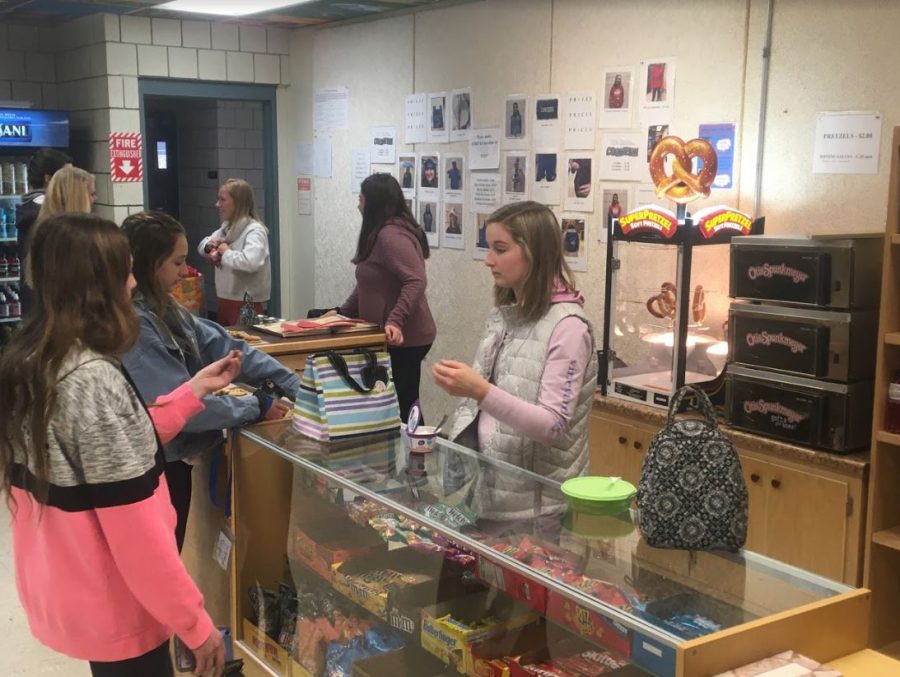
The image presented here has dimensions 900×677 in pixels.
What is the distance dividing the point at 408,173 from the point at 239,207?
1.08m

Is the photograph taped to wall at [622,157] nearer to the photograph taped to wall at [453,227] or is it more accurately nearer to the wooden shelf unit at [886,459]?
the photograph taped to wall at [453,227]

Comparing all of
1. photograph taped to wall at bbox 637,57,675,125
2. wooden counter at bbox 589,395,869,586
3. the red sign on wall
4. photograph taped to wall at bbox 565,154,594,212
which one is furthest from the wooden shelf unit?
the red sign on wall

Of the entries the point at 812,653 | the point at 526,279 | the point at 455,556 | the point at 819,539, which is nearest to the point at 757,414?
the point at 819,539

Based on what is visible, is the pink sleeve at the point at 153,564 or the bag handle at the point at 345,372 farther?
the bag handle at the point at 345,372

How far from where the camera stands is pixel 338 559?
2.66 metres

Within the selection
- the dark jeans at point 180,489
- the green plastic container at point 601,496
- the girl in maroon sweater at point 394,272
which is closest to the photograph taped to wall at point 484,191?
the girl in maroon sweater at point 394,272

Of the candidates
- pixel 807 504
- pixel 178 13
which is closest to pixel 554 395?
pixel 807 504

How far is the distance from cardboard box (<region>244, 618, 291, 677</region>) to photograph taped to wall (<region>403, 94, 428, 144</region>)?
3.72 metres

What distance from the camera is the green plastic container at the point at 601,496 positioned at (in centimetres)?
202

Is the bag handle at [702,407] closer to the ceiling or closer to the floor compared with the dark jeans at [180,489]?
closer to the ceiling

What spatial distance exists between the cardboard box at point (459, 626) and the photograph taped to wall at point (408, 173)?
4.03 m

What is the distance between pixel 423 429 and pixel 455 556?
1.08 feet

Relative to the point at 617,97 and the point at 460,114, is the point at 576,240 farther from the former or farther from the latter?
the point at 460,114

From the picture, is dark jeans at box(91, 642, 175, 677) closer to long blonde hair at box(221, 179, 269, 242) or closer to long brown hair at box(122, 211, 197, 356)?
long brown hair at box(122, 211, 197, 356)
